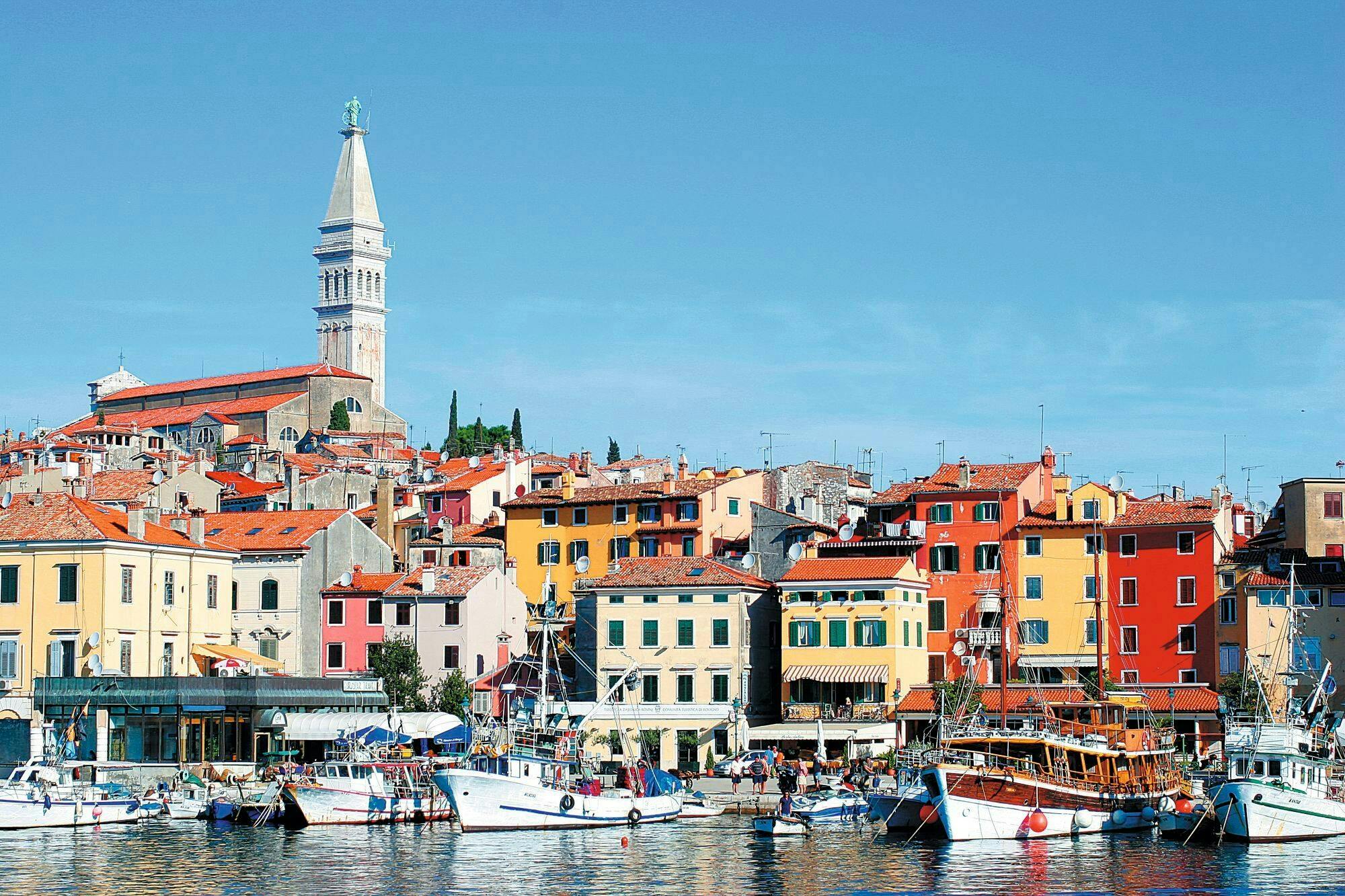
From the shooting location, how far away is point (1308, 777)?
61719 millimetres

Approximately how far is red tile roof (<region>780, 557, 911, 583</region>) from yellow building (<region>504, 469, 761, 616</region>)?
8182 mm

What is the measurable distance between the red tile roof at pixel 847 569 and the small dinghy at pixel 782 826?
867 inches

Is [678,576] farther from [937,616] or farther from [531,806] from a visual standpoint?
[531,806]

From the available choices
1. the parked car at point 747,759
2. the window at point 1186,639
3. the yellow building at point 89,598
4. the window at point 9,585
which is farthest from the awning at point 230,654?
the window at point 1186,639

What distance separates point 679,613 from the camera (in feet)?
283

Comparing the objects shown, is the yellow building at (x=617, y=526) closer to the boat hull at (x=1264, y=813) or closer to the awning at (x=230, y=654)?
the awning at (x=230, y=654)

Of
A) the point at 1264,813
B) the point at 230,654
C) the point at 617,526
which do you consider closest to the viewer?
the point at 1264,813

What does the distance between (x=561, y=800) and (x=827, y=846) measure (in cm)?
1038

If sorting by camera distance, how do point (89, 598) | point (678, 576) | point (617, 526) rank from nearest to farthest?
point (89, 598)
point (678, 576)
point (617, 526)

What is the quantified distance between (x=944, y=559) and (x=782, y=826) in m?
28.0

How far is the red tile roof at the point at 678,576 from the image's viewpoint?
86.2 m

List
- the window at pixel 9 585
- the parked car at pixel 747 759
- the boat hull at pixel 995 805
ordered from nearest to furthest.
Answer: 1. the boat hull at pixel 995 805
2. the parked car at pixel 747 759
3. the window at pixel 9 585

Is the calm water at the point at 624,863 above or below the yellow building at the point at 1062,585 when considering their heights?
below

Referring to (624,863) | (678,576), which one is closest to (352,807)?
(624,863)
